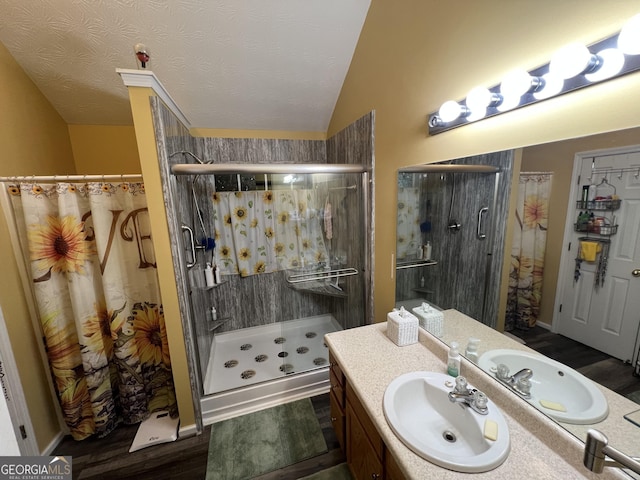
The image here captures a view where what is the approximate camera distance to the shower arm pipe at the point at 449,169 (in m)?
1.19

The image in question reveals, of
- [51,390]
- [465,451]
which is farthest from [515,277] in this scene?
[51,390]

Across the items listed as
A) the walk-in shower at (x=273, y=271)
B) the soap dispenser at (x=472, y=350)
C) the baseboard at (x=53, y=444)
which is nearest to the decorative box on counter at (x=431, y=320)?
the soap dispenser at (x=472, y=350)

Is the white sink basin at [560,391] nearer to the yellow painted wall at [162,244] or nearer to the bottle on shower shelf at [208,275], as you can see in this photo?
the yellow painted wall at [162,244]

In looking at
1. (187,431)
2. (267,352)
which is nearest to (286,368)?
(267,352)

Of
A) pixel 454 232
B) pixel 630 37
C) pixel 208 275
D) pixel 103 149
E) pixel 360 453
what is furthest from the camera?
pixel 208 275

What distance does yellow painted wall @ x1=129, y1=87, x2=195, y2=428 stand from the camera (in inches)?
59.9

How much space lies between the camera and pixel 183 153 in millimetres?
2098

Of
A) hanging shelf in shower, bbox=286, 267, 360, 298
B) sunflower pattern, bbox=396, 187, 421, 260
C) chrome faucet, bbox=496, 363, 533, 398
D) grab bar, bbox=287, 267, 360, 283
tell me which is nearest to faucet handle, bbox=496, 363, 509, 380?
chrome faucet, bbox=496, 363, 533, 398

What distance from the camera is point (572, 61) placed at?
0.78 meters

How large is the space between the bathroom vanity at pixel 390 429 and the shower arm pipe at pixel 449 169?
75 centimetres

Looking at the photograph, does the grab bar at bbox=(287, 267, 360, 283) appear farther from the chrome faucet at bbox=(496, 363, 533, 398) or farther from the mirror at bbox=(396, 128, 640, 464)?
the chrome faucet at bbox=(496, 363, 533, 398)

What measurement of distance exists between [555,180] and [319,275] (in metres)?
2.09

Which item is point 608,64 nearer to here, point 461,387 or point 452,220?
point 452,220

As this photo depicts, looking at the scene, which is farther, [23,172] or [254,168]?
[254,168]
